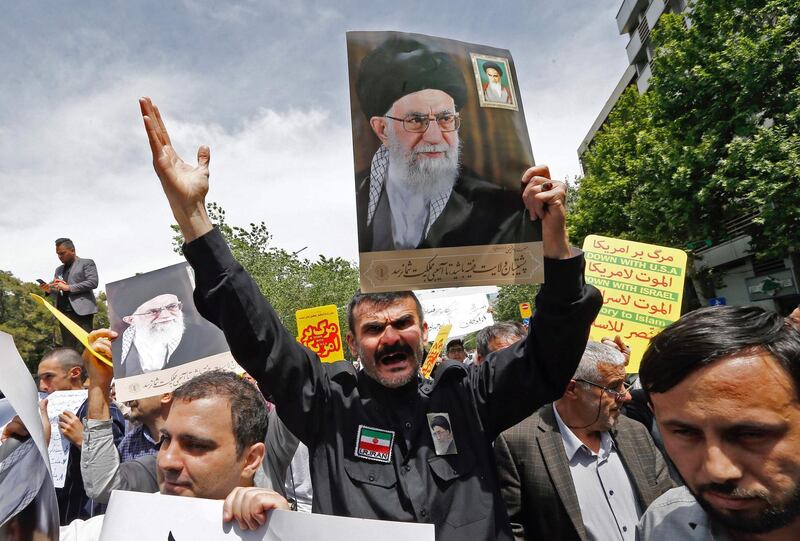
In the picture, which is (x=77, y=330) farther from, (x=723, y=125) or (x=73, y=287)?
(x=723, y=125)

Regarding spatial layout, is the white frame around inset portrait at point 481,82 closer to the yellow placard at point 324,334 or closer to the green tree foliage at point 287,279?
the yellow placard at point 324,334

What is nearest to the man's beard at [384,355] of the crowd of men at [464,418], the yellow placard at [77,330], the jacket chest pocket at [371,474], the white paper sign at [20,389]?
the crowd of men at [464,418]

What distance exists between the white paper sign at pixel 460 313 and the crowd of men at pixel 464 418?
7869 millimetres

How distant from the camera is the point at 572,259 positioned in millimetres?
1728

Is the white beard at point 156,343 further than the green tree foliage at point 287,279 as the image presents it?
No

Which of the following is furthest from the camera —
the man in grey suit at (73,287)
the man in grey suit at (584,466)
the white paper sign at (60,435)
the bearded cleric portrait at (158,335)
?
the man in grey suit at (73,287)

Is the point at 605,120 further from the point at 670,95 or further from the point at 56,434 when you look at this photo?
the point at 56,434

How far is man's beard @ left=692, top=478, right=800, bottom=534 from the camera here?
3.78ft

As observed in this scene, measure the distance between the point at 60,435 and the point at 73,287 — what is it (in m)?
4.09

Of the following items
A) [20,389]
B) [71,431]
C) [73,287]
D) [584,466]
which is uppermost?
[73,287]

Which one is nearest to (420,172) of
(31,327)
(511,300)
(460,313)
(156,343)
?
(156,343)

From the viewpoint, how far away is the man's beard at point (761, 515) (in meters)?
1.15

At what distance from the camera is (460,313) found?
10570 millimetres

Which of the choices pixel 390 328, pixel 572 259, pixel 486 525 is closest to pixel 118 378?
pixel 390 328
